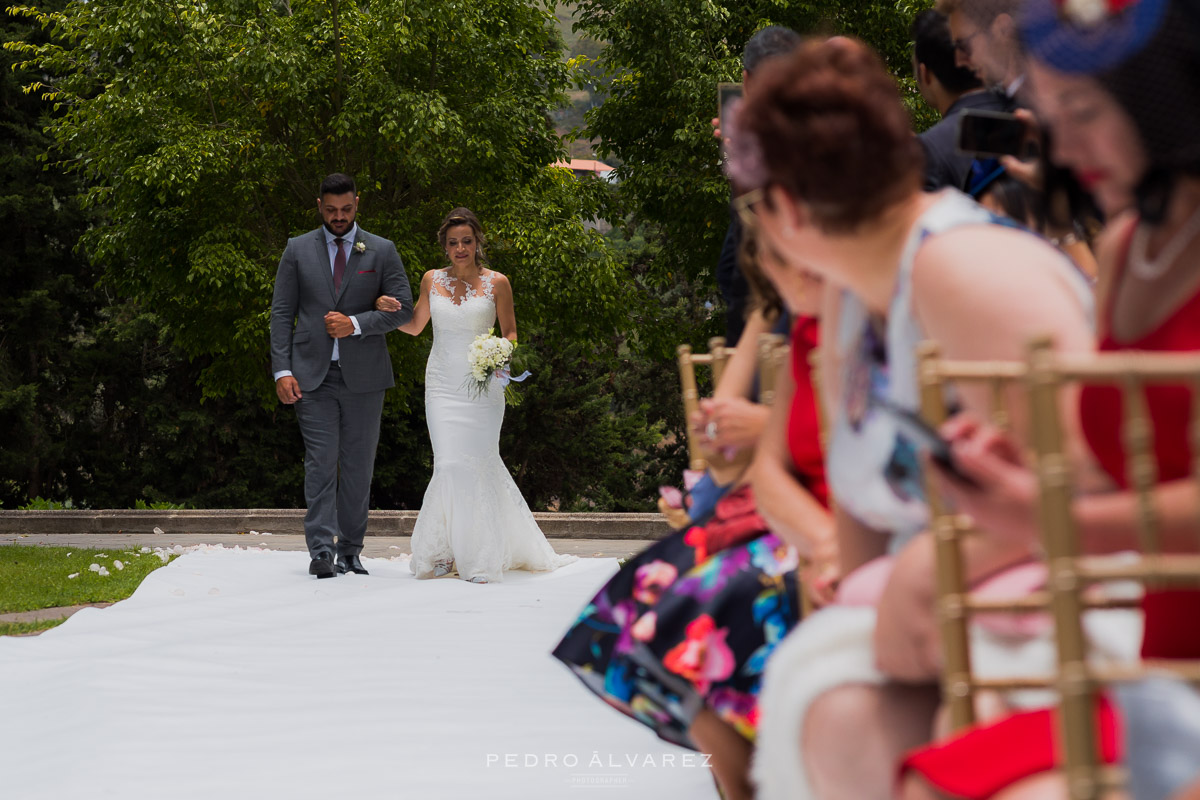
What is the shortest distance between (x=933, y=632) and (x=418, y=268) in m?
13.8

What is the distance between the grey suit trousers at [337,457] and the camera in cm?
697

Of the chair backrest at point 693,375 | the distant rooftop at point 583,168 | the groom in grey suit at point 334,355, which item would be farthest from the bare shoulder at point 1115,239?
the distant rooftop at point 583,168

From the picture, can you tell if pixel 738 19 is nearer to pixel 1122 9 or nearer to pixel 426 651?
pixel 426 651

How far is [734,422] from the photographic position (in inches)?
92.7

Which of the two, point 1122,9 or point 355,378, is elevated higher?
point 1122,9

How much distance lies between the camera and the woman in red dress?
1.03 meters

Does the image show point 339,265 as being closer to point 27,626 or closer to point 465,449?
point 465,449

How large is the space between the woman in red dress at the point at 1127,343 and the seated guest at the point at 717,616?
2.77 ft

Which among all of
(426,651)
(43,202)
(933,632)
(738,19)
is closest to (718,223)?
(738,19)

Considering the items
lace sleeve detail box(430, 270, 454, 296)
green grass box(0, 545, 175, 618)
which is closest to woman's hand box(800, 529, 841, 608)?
green grass box(0, 545, 175, 618)

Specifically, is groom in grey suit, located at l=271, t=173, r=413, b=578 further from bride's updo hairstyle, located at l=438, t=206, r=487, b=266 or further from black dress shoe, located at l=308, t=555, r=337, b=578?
bride's updo hairstyle, located at l=438, t=206, r=487, b=266

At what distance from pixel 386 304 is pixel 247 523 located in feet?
18.2

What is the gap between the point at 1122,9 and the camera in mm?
1027

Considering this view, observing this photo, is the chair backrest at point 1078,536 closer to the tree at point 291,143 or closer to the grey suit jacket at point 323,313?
the grey suit jacket at point 323,313
